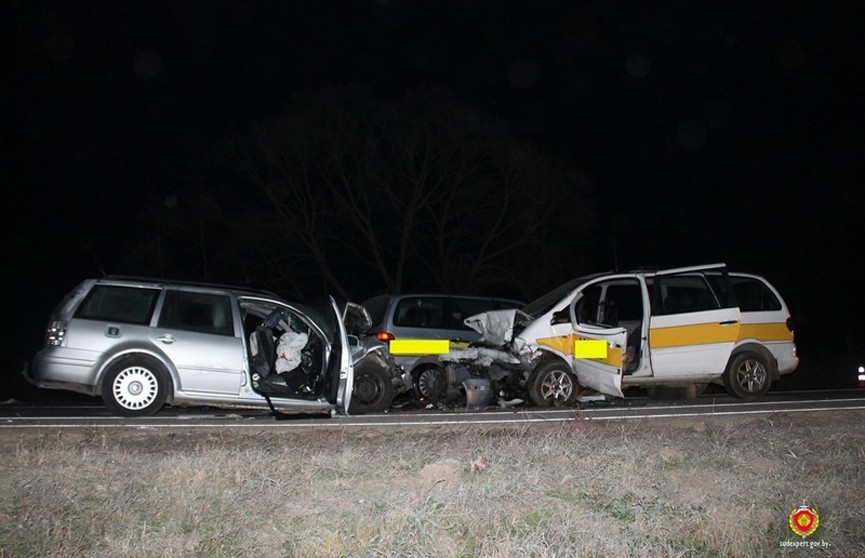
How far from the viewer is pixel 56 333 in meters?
10.4

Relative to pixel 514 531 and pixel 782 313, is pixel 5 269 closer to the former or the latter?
pixel 782 313

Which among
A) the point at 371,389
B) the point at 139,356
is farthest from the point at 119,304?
the point at 371,389

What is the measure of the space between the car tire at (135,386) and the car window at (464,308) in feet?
17.9

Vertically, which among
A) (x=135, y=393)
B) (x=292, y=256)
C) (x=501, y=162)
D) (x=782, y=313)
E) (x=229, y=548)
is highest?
(x=501, y=162)

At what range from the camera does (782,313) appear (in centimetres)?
1268

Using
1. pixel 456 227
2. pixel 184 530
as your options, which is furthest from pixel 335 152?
pixel 184 530

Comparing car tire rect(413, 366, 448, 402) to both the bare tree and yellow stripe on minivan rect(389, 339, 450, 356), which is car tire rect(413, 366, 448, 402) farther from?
the bare tree

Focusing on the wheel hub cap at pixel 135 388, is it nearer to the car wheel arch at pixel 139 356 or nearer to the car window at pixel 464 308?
the car wheel arch at pixel 139 356

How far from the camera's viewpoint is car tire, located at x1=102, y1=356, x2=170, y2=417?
1043 centimetres

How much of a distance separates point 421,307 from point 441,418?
3.92m

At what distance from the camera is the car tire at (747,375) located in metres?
12.4

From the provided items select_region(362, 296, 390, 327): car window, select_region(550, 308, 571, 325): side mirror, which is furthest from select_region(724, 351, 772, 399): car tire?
select_region(362, 296, 390, 327): car window

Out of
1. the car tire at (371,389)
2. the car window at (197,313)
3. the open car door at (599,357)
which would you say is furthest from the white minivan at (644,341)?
the car window at (197,313)

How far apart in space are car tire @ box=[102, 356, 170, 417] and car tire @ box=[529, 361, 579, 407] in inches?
193
